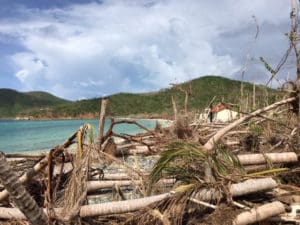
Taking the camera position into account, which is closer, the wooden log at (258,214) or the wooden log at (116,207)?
the wooden log at (258,214)

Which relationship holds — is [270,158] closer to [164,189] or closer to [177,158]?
[177,158]

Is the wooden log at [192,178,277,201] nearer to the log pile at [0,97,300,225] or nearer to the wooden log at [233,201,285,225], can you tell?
the log pile at [0,97,300,225]

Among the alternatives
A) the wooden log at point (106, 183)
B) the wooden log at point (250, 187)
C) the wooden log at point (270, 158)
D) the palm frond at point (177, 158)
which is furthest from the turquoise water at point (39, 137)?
the wooden log at point (270, 158)

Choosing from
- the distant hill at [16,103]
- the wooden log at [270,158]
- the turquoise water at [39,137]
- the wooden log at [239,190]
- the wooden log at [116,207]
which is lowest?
the turquoise water at [39,137]

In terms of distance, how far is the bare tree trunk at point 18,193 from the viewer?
129 inches

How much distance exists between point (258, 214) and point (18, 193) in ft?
8.21

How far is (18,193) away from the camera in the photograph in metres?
3.39

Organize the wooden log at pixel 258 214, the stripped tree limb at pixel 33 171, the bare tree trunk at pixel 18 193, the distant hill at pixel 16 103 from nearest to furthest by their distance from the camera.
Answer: the bare tree trunk at pixel 18 193
the wooden log at pixel 258 214
the stripped tree limb at pixel 33 171
the distant hill at pixel 16 103

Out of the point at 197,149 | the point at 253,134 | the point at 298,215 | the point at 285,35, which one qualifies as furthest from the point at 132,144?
the point at 298,215

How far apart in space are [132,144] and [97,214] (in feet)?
22.1

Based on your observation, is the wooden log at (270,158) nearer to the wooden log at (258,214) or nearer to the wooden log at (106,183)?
the wooden log at (258,214)

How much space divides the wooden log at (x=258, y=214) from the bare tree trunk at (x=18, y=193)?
2.09 meters

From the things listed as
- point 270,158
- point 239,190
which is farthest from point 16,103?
point 239,190

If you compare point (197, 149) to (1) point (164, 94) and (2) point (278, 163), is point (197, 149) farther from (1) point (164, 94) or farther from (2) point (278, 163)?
(1) point (164, 94)
